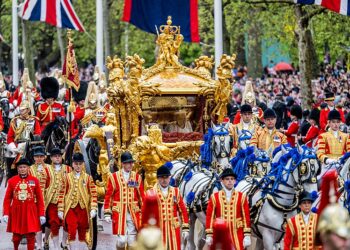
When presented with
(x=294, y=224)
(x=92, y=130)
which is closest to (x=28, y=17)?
(x=92, y=130)

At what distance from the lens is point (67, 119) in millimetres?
25281

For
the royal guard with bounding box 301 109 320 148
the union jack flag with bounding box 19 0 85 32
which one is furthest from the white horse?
the union jack flag with bounding box 19 0 85 32

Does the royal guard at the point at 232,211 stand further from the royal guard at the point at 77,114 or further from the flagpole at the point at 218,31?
the flagpole at the point at 218,31

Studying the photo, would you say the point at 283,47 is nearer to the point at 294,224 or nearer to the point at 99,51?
the point at 99,51

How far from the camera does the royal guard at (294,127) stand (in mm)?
23494

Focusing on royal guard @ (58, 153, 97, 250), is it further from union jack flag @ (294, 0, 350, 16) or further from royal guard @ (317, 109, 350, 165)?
union jack flag @ (294, 0, 350, 16)

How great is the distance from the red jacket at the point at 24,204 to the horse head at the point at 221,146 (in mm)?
2142

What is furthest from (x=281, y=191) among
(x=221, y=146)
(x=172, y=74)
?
(x=172, y=74)

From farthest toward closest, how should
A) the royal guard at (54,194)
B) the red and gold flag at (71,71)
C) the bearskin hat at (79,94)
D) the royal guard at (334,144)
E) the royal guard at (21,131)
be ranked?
the bearskin hat at (79,94) < the red and gold flag at (71,71) < the royal guard at (21,131) < the royal guard at (334,144) < the royal guard at (54,194)

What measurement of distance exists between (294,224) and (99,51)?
20341 mm

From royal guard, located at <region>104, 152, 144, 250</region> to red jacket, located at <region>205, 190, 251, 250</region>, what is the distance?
1.45 metres

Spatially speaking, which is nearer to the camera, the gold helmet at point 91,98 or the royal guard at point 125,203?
the royal guard at point 125,203

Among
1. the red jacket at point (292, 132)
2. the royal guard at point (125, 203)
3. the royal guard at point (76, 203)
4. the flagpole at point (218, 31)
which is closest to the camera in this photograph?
the royal guard at point (125, 203)

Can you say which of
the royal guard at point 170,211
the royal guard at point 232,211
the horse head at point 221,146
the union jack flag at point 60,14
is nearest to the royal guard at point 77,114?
the union jack flag at point 60,14
